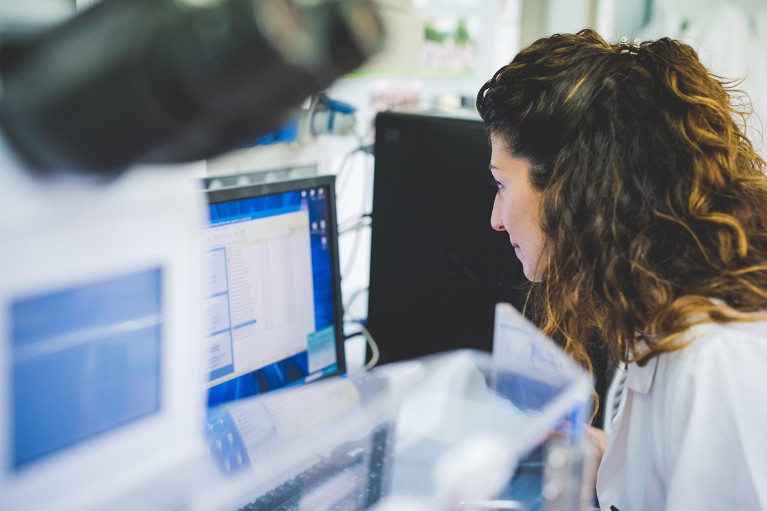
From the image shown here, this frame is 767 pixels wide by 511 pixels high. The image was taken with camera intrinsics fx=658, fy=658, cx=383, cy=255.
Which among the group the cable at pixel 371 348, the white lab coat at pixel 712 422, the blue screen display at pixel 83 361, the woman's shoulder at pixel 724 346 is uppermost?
the blue screen display at pixel 83 361

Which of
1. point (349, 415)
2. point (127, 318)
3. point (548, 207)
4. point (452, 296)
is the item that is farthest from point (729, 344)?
point (127, 318)

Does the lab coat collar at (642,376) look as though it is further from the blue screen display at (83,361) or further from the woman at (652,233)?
the blue screen display at (83,361)

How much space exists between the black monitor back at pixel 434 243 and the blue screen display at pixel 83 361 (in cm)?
90

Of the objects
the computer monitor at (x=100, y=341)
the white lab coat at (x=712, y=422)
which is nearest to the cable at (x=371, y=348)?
the white lab coat at (x=712, y=422)

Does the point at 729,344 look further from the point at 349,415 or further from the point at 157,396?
Result: the point at 157,396

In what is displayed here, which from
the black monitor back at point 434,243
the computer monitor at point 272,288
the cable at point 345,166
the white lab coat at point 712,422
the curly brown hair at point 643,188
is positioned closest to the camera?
the white lab coat at point 712,422

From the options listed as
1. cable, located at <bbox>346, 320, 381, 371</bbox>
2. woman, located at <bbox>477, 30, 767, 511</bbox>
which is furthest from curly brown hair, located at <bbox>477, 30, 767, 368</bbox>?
cable, located at <bbox>346, 320, 381, 371</bbox>

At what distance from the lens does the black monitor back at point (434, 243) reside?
1.12 metres

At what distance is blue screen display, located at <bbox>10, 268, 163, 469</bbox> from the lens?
0.70ft

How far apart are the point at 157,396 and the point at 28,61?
0.42ft

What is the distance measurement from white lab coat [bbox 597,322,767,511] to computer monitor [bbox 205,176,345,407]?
532 millimetres

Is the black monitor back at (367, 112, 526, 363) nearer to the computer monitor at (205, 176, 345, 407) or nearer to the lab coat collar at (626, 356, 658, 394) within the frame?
the computer monitor at (205, 176, 345, 407)

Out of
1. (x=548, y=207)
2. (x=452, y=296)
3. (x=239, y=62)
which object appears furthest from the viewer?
(x=452, y=296)

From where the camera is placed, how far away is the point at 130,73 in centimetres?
20
